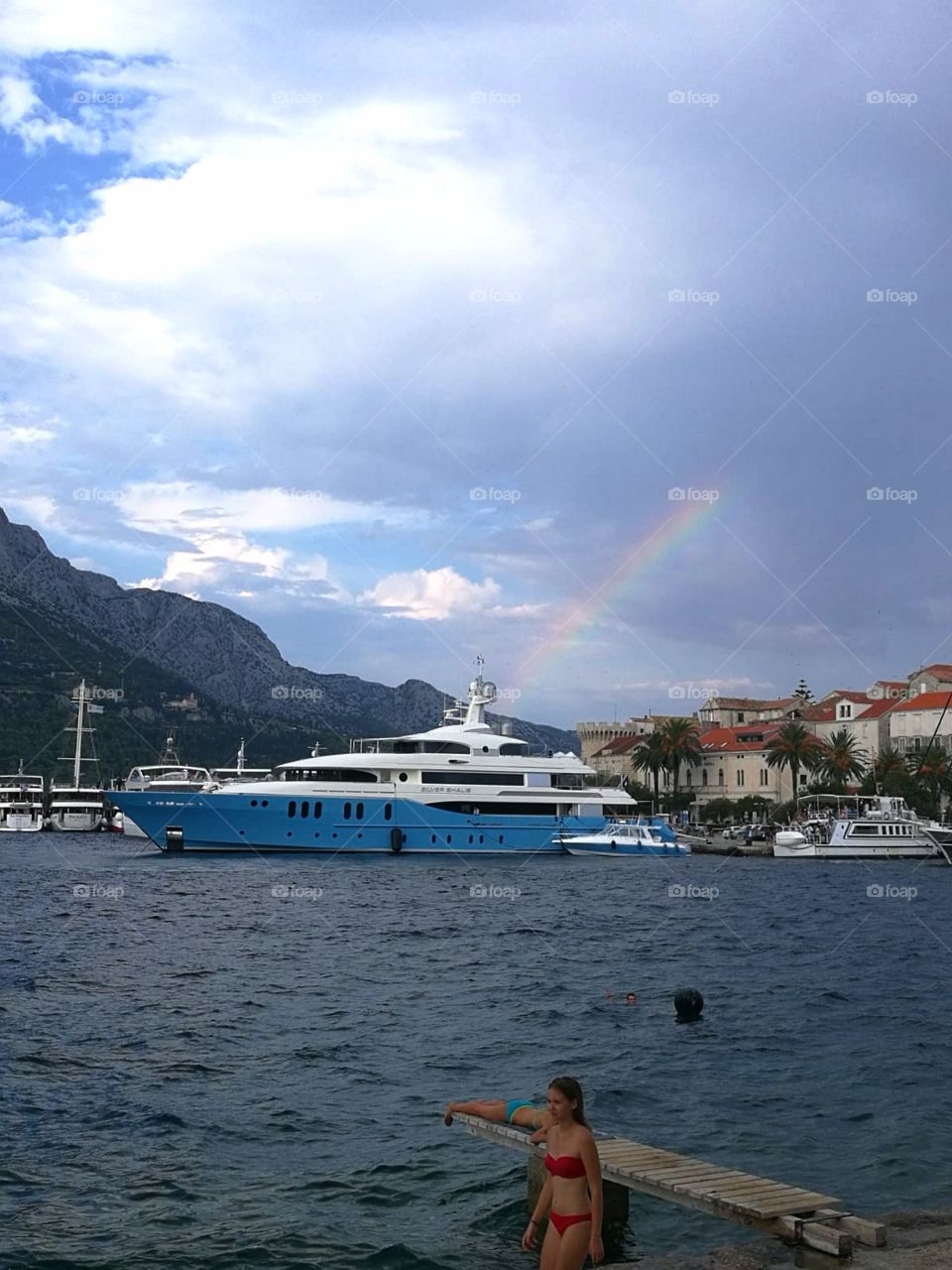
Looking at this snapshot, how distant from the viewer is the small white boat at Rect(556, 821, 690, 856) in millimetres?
71256

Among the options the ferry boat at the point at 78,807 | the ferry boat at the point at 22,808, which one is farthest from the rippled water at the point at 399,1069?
the ferry boat at the point at 78,807

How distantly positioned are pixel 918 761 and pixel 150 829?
7196 centimetres

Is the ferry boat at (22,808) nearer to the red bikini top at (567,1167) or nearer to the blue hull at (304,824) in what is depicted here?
the blue hull at (304,824)

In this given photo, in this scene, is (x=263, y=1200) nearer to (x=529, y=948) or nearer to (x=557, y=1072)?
(x=557, y=1072)

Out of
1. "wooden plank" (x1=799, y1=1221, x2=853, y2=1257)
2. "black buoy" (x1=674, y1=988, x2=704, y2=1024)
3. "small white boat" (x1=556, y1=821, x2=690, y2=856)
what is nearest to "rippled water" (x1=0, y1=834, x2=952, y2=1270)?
"black buoy" (x1=674, y1=988, x2=704, y2=1024)

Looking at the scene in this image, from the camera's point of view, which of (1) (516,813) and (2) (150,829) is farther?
(1) (516,813)

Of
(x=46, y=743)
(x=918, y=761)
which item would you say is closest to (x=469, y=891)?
(x=918, y=761)

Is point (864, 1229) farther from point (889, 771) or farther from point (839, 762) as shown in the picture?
point (839, 762)

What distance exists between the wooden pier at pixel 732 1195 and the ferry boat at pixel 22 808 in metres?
120

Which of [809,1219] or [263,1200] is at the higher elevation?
[809,1219]

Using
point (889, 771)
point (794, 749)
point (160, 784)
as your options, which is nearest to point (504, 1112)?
point (160, 784)

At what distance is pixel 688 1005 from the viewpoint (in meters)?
20.0

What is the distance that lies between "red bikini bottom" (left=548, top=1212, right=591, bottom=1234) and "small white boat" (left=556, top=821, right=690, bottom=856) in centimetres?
6325

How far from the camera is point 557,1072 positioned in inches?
634
